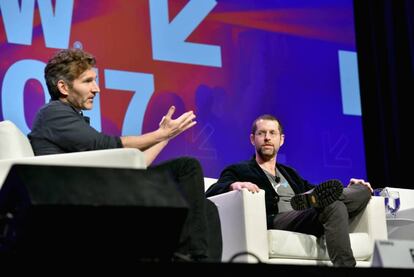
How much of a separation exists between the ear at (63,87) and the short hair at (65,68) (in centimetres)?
1

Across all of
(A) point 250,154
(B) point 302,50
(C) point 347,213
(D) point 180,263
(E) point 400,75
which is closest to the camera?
(D) point 180,263

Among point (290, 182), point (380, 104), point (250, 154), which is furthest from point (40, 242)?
point (380, 104)

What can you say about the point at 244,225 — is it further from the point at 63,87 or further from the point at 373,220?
the point at 63,87

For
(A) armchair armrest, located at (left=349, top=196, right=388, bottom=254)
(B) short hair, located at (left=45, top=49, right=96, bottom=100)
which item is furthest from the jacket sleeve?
(B) short hair, located at (left=45, top=49, right=96, bottom=100)

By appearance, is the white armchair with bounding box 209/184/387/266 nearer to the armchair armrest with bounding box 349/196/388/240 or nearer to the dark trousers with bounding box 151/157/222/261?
the armchair armrest with bounding box 349/196/388/240

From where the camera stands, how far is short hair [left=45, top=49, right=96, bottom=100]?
2932 mm

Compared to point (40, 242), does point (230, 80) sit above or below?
above

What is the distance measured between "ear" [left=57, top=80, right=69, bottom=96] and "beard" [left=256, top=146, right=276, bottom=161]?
1.32m

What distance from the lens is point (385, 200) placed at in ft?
13.0

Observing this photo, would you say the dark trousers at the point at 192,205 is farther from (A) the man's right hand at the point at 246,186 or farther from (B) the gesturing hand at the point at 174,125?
(A) the man's right hand at the point at 246,186

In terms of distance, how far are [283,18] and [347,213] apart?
177 centimetres

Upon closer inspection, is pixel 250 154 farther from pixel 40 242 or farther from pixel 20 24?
pixel 40 242

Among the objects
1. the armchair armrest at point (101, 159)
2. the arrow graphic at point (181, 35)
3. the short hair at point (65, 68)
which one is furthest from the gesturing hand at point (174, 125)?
the arrow graphic at point (181, 35)

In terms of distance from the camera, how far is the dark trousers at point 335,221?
10.9 ft
